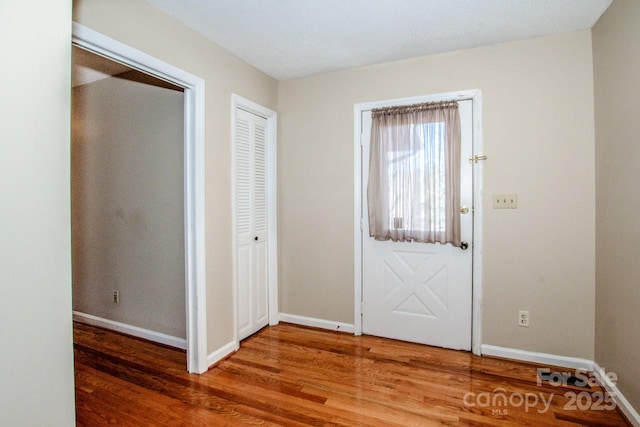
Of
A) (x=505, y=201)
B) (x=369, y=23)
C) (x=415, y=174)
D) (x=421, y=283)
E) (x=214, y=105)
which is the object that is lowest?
(x=421, y=283)

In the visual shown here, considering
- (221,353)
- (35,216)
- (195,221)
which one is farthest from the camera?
(221,353)

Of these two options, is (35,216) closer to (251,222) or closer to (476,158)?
(251,222)

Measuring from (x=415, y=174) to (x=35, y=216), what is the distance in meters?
2.38

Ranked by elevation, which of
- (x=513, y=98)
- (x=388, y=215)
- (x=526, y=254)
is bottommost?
(x=526, y=254)

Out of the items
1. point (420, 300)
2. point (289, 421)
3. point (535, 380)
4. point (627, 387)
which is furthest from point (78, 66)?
point (627, 387)

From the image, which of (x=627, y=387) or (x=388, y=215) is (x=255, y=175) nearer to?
(x=388, y=215)

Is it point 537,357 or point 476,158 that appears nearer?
point 537,357

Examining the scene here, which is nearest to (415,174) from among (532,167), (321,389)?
(532,167)

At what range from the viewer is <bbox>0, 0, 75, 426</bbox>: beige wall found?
1.01 metres

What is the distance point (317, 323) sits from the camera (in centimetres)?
305

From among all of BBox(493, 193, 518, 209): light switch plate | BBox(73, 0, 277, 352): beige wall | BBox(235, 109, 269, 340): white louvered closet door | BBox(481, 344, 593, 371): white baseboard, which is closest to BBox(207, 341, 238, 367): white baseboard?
BBox(73, 0, 277, 352): beige wall

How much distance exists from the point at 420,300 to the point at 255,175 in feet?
6.20

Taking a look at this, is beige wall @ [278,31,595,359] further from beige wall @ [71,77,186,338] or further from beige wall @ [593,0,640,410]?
beige wall @ [71,77,186,338]

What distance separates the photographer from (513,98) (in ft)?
7.68
